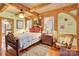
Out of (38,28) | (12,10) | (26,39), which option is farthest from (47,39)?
(12,10)

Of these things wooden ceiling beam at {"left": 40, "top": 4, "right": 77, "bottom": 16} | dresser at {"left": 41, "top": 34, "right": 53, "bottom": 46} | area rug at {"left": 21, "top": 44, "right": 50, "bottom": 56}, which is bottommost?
area rug at {"left": 21, "top": 44, "right": 50, "bottom": 56}

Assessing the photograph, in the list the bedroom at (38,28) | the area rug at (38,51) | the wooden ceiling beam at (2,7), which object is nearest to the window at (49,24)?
the bedroom at (38,28)

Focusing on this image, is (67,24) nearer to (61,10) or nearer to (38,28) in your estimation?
(61,10)

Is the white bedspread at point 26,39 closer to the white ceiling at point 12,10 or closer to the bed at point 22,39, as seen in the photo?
the bed at point 22,39

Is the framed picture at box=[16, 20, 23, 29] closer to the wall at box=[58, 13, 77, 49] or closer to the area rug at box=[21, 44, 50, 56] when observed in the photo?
the area rug at box=[21, 44, 50, 56]

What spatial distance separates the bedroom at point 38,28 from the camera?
2238 mm

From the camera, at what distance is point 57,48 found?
2.30 m

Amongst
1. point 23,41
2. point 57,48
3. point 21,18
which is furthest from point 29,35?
point 57,48

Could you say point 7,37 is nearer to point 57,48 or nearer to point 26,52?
point 26,52

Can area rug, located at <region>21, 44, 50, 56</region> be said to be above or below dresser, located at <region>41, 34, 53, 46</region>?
below

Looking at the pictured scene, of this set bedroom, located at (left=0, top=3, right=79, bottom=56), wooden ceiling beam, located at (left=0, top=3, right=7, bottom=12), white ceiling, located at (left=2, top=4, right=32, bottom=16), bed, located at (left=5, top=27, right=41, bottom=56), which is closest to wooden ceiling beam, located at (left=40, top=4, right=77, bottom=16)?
bedroom, located at (left=0, top=3, right=79, bottom=56)

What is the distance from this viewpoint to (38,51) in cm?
231

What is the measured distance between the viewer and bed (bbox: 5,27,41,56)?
2.27m

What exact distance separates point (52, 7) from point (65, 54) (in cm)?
75
